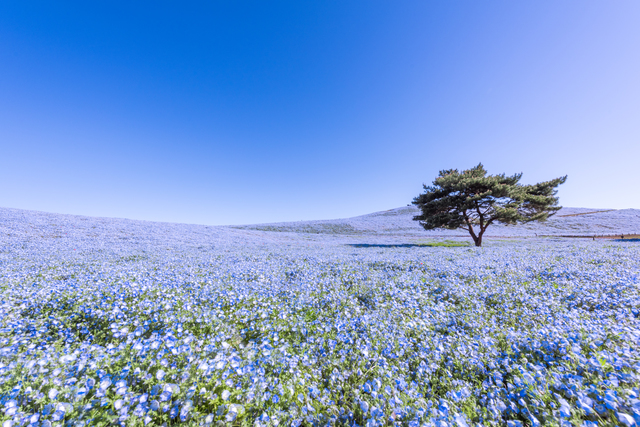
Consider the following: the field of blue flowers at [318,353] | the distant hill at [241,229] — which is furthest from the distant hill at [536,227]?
the field of blue flowers at [318,353]

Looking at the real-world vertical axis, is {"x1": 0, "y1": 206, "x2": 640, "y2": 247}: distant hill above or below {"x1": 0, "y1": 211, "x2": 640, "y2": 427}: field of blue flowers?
above

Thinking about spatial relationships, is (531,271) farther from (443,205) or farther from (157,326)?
(443,205)

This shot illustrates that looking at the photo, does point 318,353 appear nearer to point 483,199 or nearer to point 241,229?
point 483,199

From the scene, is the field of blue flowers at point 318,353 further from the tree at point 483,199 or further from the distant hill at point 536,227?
the distant hill at point 536,227

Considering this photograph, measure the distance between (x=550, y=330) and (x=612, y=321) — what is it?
62.4 inches

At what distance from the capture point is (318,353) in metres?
4.33

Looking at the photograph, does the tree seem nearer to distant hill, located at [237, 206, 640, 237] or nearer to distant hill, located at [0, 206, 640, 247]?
distant hill, located at [0, 206, 640, 247]

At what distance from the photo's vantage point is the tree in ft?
83.2

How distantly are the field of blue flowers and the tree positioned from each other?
19729 mm

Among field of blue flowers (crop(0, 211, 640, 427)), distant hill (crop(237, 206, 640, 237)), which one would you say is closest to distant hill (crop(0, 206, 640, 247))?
distant hill (crop(237, 206, 640, 237))

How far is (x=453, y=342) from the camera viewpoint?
4.44 m

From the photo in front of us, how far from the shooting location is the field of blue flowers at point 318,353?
8.91 ft

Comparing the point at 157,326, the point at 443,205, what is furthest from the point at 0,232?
the point at 443,205

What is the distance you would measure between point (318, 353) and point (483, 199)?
2986 centimetres
